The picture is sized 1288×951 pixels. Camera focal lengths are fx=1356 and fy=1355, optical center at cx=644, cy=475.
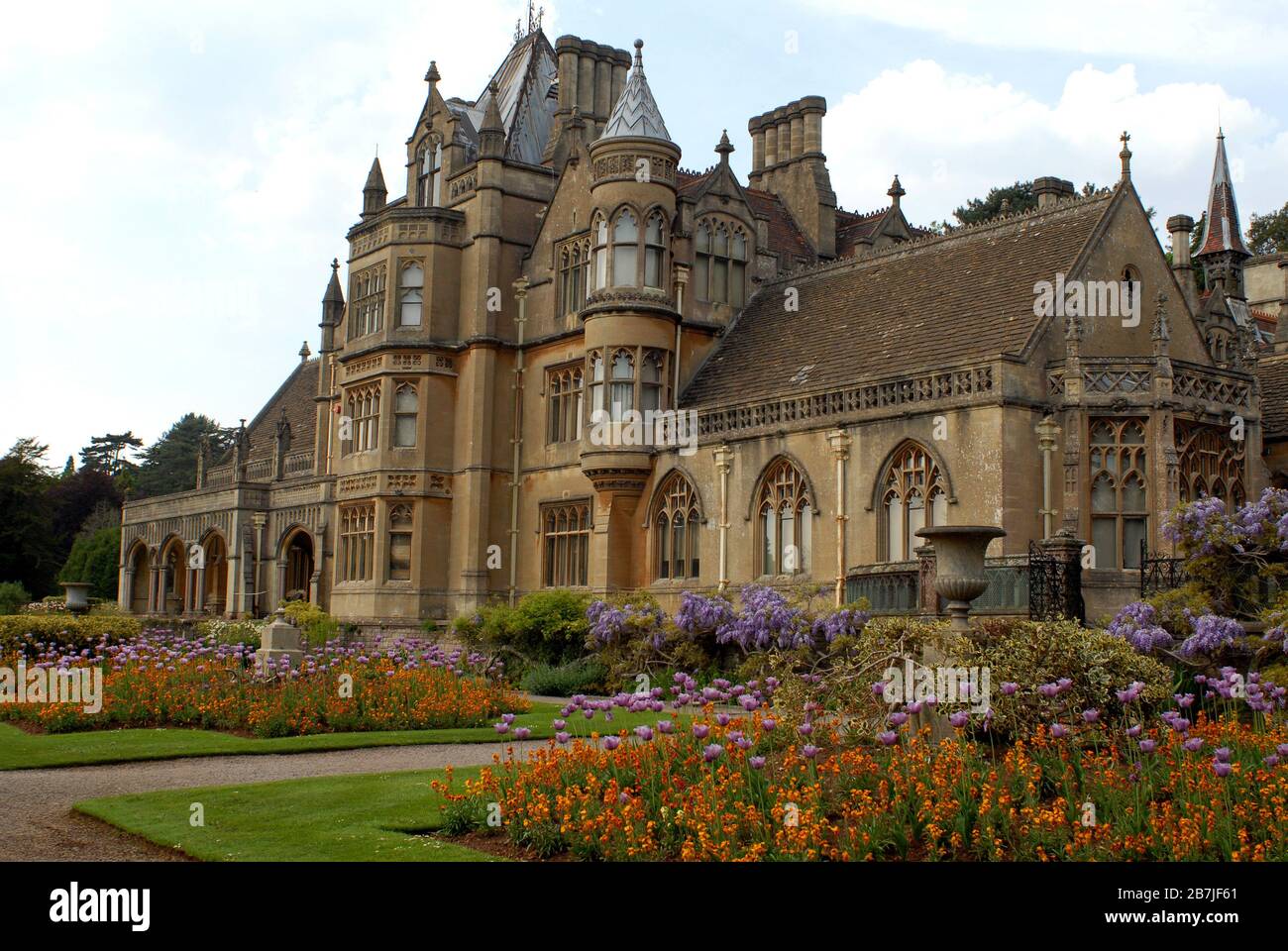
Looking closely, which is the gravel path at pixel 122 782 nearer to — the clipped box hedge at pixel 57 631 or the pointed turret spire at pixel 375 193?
the clipped box hedge at pixel 57 631

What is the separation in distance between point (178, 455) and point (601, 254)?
239ft

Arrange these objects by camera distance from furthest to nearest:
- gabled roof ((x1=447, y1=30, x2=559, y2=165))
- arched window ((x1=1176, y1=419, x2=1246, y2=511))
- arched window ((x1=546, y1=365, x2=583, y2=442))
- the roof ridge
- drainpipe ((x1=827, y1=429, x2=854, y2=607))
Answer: gabled roof ((x1=447, y1=30, x2=559, y2=165)) → arched window ((x1=546, y1=365, x2=583, y2=442)) → the roof ridge → drainpipe ((x1=827, y1=429, x2=854, y2=607)) → arched window ((x1=1176, y1=419, x2=1246, y2=511))

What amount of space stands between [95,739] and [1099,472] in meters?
16.0

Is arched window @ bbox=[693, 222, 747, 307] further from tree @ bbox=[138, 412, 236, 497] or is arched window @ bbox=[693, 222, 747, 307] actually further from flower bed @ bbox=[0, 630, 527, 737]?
tree @ bbox=[138, 412, 236, 497]

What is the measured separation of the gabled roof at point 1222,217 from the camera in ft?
127

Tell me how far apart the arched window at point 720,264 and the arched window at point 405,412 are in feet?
26.7

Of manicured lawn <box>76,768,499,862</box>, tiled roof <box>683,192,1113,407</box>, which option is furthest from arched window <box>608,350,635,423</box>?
manicured lawn <box>76,768,499,862</box>

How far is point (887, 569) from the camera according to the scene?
69.5 feet

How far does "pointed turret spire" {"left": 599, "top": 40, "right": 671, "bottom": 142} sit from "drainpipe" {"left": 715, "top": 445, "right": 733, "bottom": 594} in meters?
7.66

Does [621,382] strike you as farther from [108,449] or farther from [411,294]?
[108,449]

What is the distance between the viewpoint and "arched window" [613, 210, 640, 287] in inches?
1176
